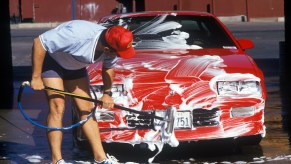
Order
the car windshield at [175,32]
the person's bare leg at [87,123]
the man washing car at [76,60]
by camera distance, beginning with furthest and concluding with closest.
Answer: the car windshield at [175,32] → the person's bare leg at [87,123] → the man washing car at [76,60]

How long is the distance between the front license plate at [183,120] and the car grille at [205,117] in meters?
0.06

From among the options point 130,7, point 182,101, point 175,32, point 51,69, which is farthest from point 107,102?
point 130,7

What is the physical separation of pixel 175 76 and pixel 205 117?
486 mm

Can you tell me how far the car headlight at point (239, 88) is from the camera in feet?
26.7

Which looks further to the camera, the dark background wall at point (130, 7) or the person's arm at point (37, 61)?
the dark background wall at point (130, 7)

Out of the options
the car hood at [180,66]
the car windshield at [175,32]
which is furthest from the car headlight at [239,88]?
the car windshield at [175,32]

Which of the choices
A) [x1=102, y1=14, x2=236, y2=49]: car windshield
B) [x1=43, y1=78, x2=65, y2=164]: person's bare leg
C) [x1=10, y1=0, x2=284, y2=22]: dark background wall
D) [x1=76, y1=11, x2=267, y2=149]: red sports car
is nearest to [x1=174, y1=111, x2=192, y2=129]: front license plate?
[x1=76, y1=11, x2=267, y2=149]: red sports car

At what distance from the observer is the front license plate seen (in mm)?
7910

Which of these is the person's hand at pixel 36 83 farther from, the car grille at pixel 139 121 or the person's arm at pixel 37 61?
the car grille at pixel 139 121

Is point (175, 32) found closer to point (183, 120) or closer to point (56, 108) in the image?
point (183, 120)

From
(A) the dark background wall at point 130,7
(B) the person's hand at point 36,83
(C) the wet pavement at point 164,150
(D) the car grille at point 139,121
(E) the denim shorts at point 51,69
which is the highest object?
(E) the denim shorts at point 51,69

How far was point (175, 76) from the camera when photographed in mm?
8164

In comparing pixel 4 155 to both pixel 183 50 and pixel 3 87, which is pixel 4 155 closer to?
pixel 183 50

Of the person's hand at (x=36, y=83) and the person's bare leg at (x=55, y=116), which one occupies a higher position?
the person's hand at (x=36, y=83)
